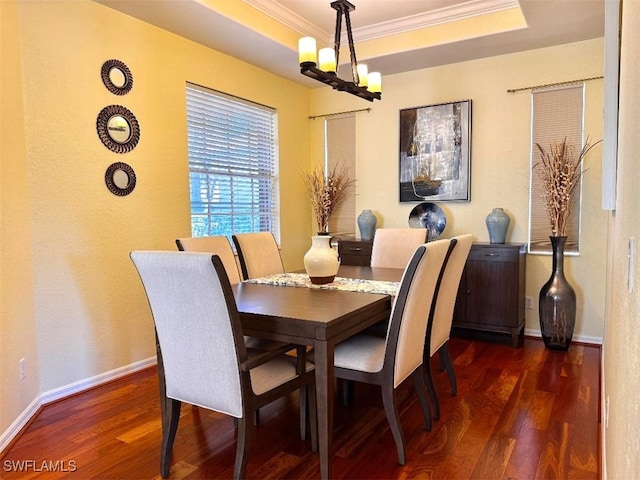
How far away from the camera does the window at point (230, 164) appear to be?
12.6 ft

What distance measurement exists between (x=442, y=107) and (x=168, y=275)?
3.44m

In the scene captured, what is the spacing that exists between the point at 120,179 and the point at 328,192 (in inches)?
89.8

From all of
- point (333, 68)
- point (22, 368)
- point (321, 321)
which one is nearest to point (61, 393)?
point (22, 368)

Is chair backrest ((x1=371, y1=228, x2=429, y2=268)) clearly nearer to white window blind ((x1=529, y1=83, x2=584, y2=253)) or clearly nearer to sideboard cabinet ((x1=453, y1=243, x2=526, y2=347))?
sideboard cabinet ((x1=453, y1=243, x2=526, y2=347))

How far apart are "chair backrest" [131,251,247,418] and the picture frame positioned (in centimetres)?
316

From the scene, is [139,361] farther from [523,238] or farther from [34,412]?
[523,238]

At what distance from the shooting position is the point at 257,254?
3.24 m

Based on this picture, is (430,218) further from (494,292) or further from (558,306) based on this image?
(558,306)

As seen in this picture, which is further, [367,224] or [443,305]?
[367,224]

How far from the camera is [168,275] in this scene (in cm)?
Answer: 171

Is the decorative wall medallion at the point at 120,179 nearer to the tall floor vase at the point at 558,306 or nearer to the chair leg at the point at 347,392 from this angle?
the chair leg at the point at 347,392

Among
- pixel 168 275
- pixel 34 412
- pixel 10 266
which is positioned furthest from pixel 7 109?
pixel 34 412

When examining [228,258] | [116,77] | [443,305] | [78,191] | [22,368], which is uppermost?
[116,77]

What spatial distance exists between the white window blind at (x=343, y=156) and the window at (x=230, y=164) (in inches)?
26.6
